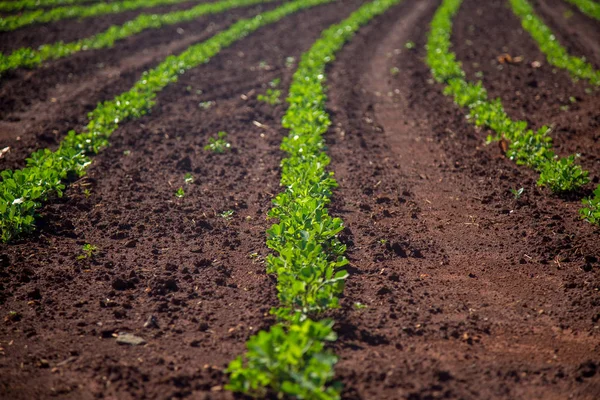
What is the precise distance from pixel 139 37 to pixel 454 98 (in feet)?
36.4

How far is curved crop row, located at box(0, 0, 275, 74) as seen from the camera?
1386 centimetres

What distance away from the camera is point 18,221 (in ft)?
20.0

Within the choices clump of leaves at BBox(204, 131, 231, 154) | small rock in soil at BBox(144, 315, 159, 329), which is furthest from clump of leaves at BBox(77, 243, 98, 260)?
clump of leaves at BBox(204, 131, 231, 154)

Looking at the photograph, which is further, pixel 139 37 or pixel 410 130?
pixel 139 37

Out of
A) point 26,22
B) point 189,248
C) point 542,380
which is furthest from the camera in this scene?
point 26,22

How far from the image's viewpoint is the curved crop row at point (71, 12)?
62.9 feet

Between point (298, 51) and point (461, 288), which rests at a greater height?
point (298, 51)

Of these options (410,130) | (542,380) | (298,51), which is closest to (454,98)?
(410,130)

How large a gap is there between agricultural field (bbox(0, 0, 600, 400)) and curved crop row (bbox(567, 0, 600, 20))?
14.2 meters

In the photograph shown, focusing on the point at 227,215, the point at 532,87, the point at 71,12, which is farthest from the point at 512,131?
the point at 71,12

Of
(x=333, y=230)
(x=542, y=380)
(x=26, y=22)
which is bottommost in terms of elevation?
(x=542, y=380)

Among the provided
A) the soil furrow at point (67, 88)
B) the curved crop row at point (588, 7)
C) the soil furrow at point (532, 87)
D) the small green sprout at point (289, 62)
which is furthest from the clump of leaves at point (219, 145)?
the curved crop row at point (588, 7)

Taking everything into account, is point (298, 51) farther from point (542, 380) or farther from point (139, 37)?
point (542, 380)

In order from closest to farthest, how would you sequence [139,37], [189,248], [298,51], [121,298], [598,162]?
[121,298]
[189,248]
[598,162]
[298,51]
[139,37]
